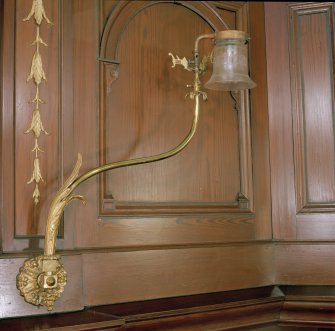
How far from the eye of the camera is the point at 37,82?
42.4 inches

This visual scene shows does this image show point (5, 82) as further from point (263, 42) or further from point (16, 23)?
point (263, 42)

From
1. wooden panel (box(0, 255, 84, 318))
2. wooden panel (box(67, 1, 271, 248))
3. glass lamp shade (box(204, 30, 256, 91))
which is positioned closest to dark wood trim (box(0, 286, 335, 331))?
wooden panel (box(0, 255, 84, 318))

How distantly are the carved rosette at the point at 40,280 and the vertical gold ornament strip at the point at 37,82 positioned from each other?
0.12 metres

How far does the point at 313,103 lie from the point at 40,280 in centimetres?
76

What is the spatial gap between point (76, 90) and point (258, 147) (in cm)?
47

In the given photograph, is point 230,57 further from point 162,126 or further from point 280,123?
point 280,123

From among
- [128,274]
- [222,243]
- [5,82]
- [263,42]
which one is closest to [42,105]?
[5,82]

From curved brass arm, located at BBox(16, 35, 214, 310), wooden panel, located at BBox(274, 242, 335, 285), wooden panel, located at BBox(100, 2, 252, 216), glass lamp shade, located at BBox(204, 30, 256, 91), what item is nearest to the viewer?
curved brass arm, located at BBox(16, 35, 214, 310)

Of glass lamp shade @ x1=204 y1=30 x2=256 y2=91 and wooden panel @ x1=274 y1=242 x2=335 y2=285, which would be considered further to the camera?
wooden panel @ x1=274 y1=242 x2=335 y2=285

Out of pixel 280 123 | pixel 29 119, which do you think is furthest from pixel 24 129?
pixel 280 123

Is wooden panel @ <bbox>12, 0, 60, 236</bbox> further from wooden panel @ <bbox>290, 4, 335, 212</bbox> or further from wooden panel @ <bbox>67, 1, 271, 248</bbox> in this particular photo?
wooden panel @ <bbox>290, 4, 335, 212</bbox>

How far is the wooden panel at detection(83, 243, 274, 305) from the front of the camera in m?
1.12

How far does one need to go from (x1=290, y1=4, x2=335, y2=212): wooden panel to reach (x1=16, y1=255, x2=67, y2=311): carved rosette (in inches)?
24.7

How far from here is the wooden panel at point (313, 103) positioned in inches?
54.8
